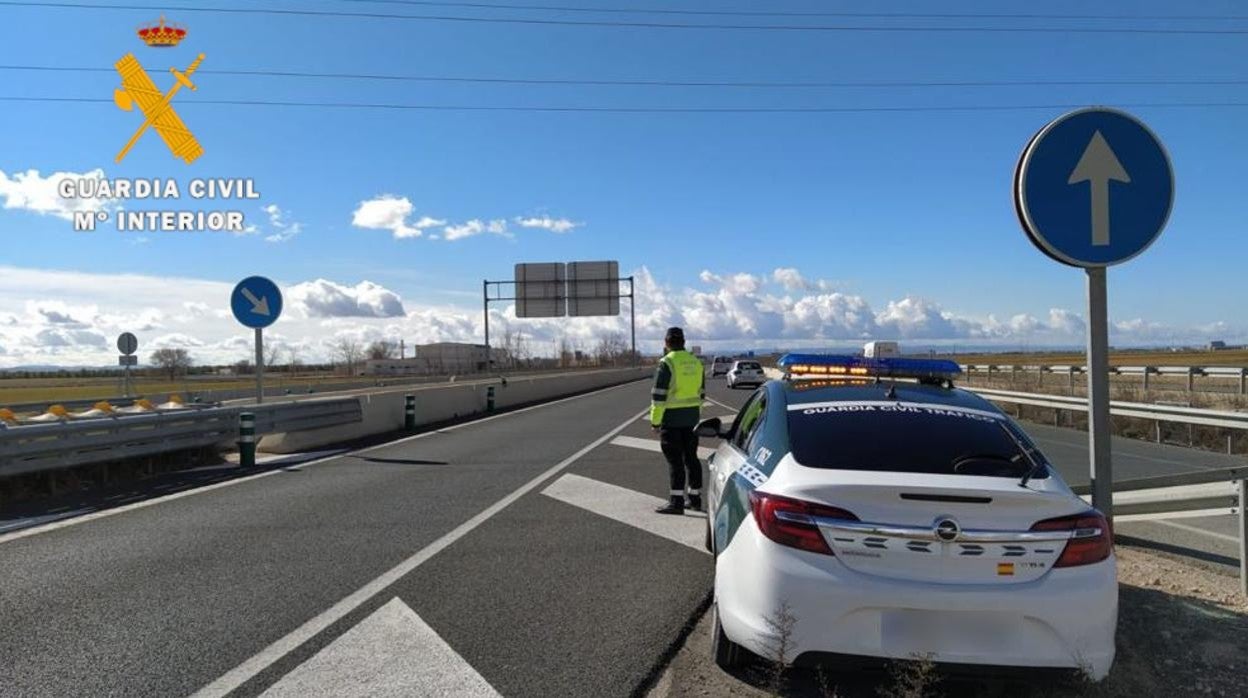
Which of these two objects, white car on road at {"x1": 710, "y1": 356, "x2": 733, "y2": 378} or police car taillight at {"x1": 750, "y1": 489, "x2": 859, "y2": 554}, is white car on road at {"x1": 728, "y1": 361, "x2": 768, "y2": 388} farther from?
police car taillight at {"x1": 750, "y1": 489, "x2": 859, "y2": 554}

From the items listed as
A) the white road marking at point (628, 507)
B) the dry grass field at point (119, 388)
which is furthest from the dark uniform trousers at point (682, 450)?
the dry grass field at point (119, 388)

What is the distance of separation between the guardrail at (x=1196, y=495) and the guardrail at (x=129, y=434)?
10516mm

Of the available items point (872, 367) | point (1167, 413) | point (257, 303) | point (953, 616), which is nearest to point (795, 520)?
point (953, 616)

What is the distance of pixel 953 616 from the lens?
3445 millimetres

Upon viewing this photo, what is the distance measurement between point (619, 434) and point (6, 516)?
34.5ft

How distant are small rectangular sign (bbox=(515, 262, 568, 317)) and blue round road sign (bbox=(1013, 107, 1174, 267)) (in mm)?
43347

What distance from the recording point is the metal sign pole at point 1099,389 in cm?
494

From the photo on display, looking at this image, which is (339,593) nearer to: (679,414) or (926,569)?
(926,569)

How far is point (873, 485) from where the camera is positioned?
3609 millimetres

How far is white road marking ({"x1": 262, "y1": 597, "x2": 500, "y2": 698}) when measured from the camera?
13.2 ft

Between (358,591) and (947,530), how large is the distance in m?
3.90

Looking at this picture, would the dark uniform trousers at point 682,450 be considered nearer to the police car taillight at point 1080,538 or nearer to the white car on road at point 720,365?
the police car taillight at point 1080,538

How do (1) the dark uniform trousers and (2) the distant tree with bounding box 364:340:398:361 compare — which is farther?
(2) the distant tree with bounding box 364:340:398:361

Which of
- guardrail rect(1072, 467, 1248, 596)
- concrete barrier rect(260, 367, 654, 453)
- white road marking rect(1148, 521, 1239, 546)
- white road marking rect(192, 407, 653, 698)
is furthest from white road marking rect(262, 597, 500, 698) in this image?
concrete barrier rect(260, 367, 654, 453)
